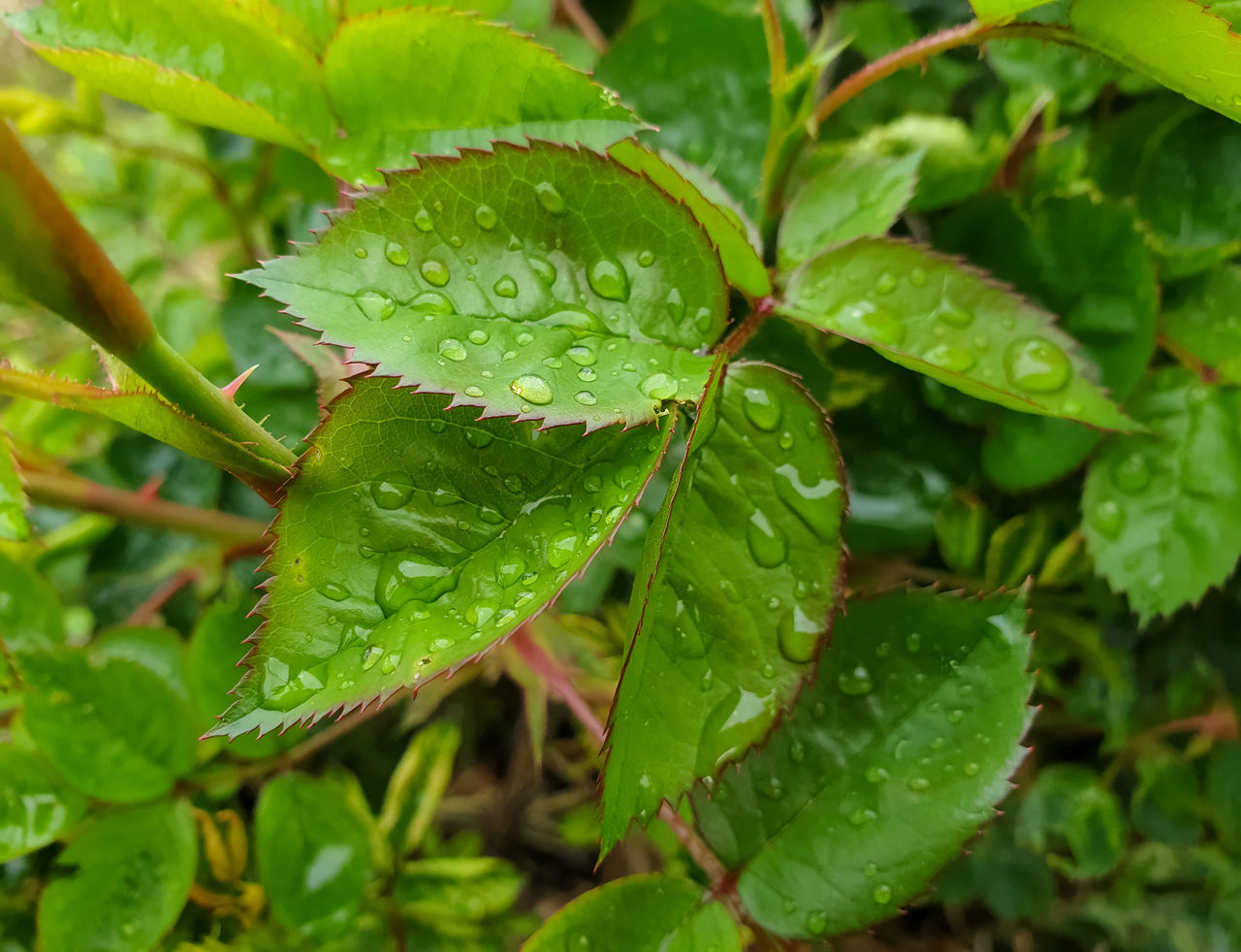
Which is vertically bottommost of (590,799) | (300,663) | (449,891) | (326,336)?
(590,799)

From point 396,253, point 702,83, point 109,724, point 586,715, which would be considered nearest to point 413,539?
point 396,253

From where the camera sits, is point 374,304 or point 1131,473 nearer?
point 374,304

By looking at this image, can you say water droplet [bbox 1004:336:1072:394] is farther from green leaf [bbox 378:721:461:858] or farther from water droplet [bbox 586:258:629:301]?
green leaf [bbox 378:721:461:858]

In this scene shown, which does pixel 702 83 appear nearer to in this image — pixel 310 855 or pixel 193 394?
pixel 193 394

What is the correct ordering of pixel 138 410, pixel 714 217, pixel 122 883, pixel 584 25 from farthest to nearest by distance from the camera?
pixel 584 25 → pixel 122 883 → pixel 714 217 → pixel 138 410

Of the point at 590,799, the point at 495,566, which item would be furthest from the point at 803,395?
the point at 590,799

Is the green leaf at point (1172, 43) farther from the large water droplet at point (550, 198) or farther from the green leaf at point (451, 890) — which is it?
the green leaf at point (451, 890)

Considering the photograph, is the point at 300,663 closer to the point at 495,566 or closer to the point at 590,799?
the point at 495,566
